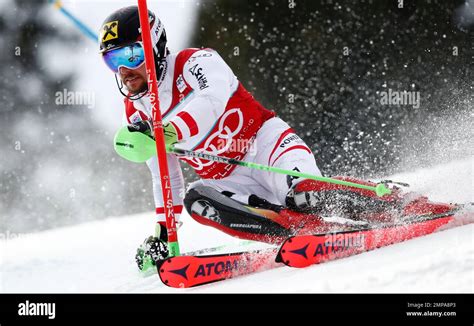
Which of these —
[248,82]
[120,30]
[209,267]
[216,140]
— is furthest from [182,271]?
[248,82]

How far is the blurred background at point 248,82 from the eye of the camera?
10445mm

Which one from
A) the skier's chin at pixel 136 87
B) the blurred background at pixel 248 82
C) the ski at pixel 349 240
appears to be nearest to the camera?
the ski at pixel 349 240

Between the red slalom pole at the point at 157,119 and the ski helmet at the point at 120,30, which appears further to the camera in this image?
the ski helmet at the point at 120,30

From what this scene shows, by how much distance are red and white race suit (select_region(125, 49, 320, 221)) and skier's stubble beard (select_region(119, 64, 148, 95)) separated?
151 millimetres

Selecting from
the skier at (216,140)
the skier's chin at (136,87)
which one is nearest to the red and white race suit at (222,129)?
the skier at (216,140)

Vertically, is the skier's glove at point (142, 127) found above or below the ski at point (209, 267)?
above

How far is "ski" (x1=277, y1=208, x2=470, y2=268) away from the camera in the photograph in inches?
133

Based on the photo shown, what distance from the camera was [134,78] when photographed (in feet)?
12.8

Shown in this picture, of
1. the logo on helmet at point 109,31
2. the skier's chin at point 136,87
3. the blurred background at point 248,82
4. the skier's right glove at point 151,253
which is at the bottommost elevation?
the skier's right glove at point 151,253

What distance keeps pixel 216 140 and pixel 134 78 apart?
635 mm

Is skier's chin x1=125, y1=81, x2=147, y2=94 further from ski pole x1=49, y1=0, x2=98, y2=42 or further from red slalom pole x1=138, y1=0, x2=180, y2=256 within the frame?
ski pole x1=49, y1=0, x2=98, y2=42

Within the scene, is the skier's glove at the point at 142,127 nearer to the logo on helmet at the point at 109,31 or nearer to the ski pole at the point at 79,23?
the logo on helmet at the point at 109,31

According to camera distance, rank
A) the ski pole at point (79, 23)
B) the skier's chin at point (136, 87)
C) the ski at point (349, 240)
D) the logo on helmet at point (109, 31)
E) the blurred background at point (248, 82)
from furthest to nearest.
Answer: the blurred background at point (248, 82) < the ski pole at point (79, 23) < the skier's chin at point (136, 87) < the logo on helmet at point (109, 31) < the ski at point (349, 240)

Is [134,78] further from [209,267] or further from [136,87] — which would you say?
[209,267]
